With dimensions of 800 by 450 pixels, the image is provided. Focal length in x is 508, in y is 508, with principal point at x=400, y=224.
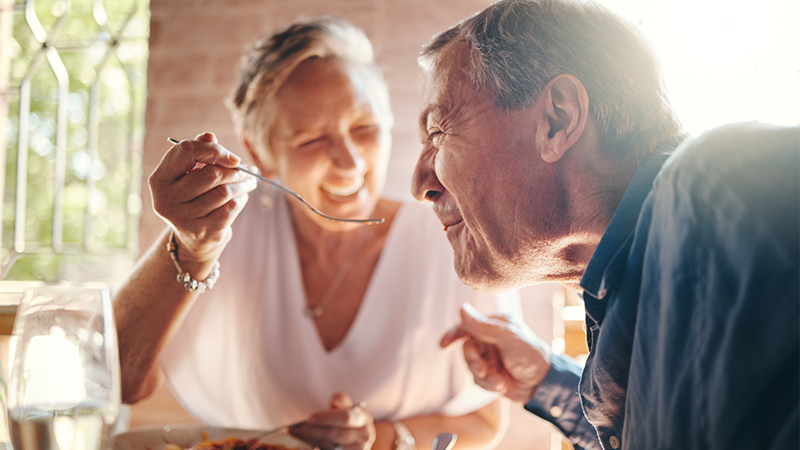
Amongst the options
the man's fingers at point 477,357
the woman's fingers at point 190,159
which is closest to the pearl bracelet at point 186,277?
the woman's fingers at point 190,159

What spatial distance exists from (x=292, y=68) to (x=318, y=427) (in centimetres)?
87

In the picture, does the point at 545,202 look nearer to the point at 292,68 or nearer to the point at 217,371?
the point at 292,68

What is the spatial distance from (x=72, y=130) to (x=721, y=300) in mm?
2581

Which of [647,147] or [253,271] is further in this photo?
[253,271]

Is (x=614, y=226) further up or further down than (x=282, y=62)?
further down

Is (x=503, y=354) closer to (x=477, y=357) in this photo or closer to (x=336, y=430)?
(x=477, y=357)

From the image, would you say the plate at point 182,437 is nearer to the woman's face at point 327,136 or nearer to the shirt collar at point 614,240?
the shirt collar at point 614,240

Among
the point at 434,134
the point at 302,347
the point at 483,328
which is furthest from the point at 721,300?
the point at 302,347

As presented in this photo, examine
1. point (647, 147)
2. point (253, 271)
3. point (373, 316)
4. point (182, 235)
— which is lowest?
point (373, 316)

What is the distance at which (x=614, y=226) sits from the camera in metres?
0.60

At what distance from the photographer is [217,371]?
1.36 meters

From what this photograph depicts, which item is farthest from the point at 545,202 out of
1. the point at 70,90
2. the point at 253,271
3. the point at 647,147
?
the point at 70,90

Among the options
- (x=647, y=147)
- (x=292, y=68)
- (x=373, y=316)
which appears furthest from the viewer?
(x=373, y=316)

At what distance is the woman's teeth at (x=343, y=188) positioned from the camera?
4.32 feet
